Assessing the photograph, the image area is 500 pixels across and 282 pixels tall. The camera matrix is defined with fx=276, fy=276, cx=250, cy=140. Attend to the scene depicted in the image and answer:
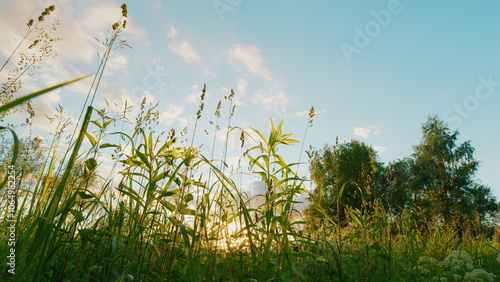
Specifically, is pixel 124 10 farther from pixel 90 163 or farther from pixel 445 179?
pixel 445 179

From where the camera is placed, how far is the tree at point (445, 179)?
23.6 m

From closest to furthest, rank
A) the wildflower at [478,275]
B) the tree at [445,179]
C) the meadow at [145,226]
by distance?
the meadow at [145,226], the wildflower at [478,275], the tree at [445,179]

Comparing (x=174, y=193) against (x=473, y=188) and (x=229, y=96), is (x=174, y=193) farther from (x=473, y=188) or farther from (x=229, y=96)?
(x=473, y=188)

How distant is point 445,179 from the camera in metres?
24.6

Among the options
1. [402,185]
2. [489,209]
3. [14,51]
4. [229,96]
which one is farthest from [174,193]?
[489,209]

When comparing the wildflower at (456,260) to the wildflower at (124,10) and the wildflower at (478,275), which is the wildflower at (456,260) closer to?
the wildflower at (478,275)

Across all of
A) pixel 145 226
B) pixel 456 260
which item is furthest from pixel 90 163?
pixel 456 260

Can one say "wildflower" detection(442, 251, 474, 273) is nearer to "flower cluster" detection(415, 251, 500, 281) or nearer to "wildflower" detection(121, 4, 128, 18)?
"flower cluster" detection(415, 251, 500, 281)

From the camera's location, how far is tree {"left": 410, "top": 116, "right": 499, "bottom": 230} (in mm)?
23578

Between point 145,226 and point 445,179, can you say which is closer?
point 145,226

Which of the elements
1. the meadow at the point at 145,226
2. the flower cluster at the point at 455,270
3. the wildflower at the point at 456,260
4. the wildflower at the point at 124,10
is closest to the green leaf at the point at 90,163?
the meadow at the point at 145,226

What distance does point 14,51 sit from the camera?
2.43 meters

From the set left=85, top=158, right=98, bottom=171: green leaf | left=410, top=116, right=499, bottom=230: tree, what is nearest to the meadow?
left=85, top=158, right=98, bottom=171: green leaf

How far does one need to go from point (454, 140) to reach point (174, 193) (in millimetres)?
31370
